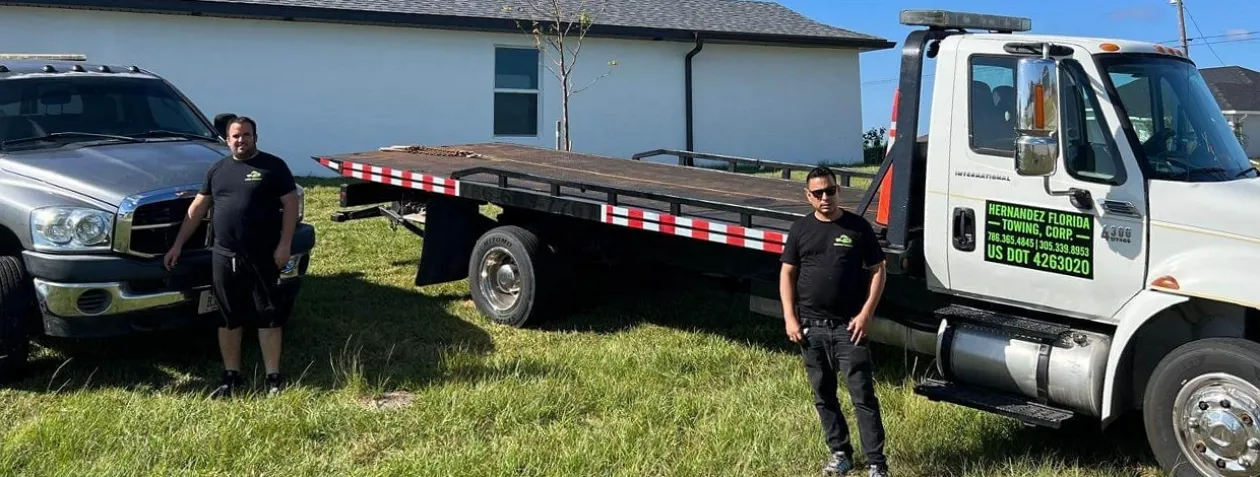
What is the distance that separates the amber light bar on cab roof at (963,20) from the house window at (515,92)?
42.2 feet

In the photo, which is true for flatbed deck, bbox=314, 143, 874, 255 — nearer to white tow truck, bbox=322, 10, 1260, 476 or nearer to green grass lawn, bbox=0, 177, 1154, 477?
white tow truck, bbox=322, 10, 1260, 476

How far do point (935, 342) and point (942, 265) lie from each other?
57cm

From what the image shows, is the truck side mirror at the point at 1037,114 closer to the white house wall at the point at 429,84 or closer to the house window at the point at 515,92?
the white house wall at the point at 429,84

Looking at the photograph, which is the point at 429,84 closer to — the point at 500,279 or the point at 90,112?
the point at 500,279

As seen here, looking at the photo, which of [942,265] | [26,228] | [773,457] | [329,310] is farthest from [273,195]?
[942,265]

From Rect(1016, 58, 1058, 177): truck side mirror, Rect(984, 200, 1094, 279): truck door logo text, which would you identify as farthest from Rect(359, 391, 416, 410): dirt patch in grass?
Rect(1016, 58, 1058, 177): truck side mirror

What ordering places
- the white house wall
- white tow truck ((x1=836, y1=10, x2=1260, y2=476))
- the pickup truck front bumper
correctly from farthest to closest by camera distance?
the white house wall → the pickup truck front bumper → white tow truck ((x1=836, y1=10, x2=1260, y2=476))

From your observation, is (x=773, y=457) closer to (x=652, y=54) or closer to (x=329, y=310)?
(x=329, y=310)

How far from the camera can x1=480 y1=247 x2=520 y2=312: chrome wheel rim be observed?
25.5ft

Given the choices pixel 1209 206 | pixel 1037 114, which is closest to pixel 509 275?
pixel 1037 114

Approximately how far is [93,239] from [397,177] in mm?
2551

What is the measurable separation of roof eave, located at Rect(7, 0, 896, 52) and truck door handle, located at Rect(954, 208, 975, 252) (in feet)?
40.9

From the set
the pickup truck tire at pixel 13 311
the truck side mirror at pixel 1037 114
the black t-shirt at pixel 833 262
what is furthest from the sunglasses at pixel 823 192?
the pickup truck tire at pixel 13 311

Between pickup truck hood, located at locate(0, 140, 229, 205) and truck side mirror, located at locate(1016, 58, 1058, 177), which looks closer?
truck side mirror, located at locate(1016, 58, 1058, 177)
